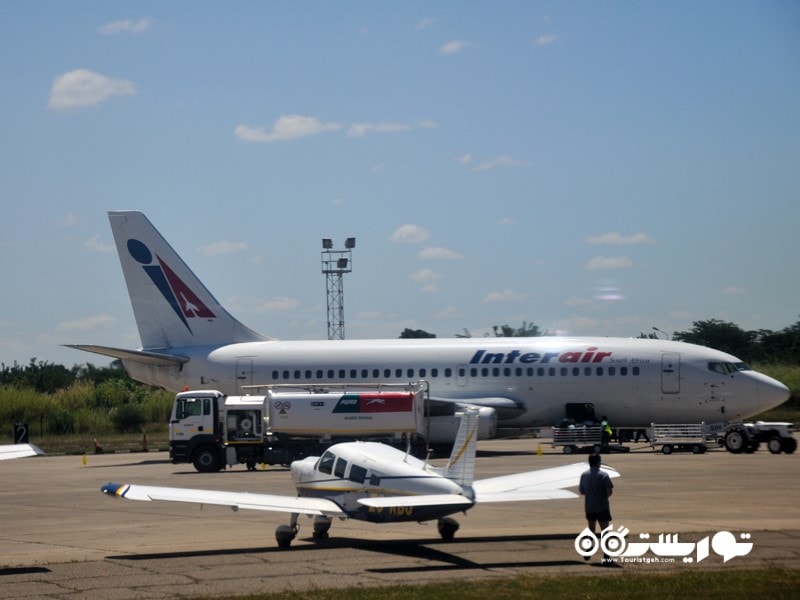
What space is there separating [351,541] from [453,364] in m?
25.0

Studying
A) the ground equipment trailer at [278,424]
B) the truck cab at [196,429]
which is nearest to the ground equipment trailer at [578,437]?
the ground equipment trailer at [278,424]

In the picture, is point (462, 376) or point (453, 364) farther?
point (453, 364)

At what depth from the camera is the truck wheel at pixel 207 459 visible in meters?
38.6

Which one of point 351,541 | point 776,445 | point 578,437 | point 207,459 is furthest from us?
point 578,437

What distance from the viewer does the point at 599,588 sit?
49.0 ft

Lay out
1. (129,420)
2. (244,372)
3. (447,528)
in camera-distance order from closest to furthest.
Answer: (447,528)
(244,372)
(129,420)

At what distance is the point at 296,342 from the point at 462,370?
25.2 ft

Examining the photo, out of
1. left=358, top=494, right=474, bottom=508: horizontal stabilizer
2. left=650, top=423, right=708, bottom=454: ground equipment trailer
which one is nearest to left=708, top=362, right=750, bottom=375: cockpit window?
left=650, top=423, right=708, bottom=454: ground equipment trailer

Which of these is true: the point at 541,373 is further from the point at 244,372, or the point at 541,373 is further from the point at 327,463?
the point at 327,463

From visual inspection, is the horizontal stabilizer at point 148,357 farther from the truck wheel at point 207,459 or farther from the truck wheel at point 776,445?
the truck wheel at point 776,445

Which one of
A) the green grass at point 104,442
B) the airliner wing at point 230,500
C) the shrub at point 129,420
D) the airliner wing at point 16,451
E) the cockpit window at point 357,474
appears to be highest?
the airliner wing at point 16,451

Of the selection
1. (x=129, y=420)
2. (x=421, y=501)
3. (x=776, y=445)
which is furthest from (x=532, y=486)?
(x=129, y=420)

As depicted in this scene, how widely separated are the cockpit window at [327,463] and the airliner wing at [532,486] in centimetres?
259

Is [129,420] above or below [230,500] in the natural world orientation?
below
